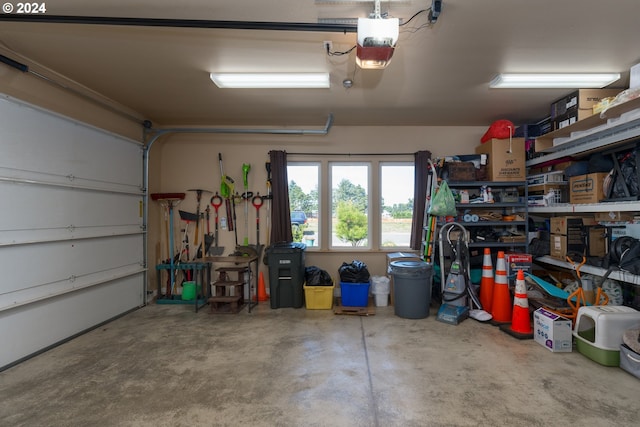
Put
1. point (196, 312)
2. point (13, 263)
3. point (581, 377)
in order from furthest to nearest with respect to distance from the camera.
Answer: point (196, 312) → point (13, 263) → point (581, 377)

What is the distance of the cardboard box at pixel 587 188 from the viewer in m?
3.38

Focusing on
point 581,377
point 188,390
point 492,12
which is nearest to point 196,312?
point 188,390

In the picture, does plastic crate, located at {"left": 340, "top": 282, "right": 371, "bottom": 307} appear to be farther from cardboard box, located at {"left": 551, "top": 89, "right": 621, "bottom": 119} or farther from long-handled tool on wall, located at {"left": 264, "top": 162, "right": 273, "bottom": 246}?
cardboard box, located at {"left": 551, "top": 89, "right": 621, "bottom": 119}

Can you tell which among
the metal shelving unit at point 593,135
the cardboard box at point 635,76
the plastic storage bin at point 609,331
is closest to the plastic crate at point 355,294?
the plastic storage bin at point 609,331

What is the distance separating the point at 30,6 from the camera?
207cm

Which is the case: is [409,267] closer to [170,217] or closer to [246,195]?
[246,195]

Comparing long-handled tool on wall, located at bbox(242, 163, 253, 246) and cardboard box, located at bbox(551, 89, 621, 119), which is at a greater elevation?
cardboard box, located at bbox(551, 89, 621, 119)

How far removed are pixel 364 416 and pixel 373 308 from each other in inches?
86.6

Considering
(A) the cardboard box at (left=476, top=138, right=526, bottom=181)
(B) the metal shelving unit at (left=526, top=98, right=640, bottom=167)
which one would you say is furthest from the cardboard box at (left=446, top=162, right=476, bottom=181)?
(B) the metal shelving unit at (left=526, top=98, right=640, bottom=167)

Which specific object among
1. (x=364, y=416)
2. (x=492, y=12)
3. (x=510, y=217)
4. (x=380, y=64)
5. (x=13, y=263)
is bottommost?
(x=364, y=416)

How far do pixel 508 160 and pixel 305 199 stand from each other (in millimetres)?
3145

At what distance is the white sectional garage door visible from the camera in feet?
8.34

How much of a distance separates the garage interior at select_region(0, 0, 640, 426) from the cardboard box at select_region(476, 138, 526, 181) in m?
0.47

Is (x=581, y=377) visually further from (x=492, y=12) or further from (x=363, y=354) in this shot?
(x=492, y=12)
